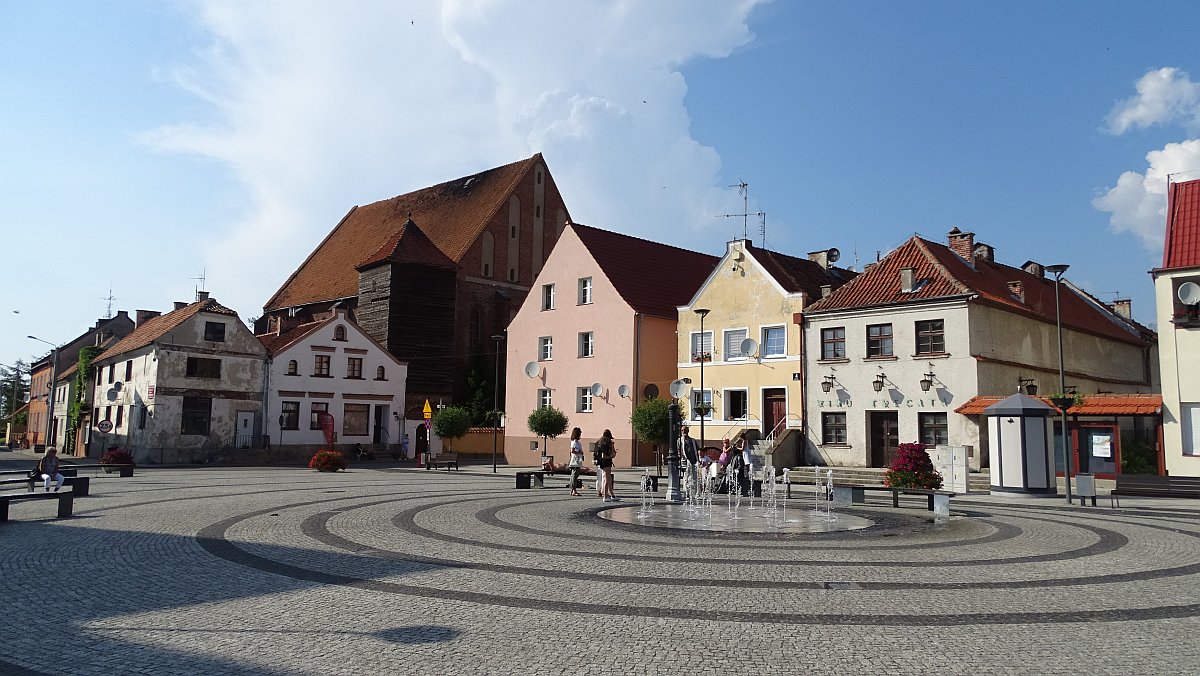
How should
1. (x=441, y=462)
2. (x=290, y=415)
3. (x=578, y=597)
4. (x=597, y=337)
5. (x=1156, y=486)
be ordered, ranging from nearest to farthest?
1. (x=578, y=597)
2. (x=1156, y=486)
3. (x=441, y=462)
4. (x=597, y=337)
5. (x=290, y=415)

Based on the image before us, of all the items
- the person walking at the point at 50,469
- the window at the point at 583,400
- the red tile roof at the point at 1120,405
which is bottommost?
the person walking at the point at 50,469

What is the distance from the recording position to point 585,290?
151 feet

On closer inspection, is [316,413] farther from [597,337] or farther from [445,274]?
[597,337]

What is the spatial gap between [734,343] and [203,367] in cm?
2931

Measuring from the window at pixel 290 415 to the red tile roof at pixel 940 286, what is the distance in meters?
30.7

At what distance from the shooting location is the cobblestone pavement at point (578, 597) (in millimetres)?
6820

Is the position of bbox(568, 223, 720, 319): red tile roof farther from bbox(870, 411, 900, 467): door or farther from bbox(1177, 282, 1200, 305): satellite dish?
bbox(1177, 282, 1200, 305): satellite dish

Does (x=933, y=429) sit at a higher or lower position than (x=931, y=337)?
lower

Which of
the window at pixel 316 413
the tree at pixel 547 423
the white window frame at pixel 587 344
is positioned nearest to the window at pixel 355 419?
the window at pixel 316 413

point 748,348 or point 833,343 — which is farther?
point 748,348

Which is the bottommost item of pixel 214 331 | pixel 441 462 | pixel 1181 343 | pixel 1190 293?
pixel 441 462

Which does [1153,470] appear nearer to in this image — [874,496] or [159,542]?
[874,496]

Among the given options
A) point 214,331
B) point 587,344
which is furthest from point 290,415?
point 587,344

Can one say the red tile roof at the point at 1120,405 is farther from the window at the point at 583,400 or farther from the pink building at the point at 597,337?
the window at the point at 583,400
